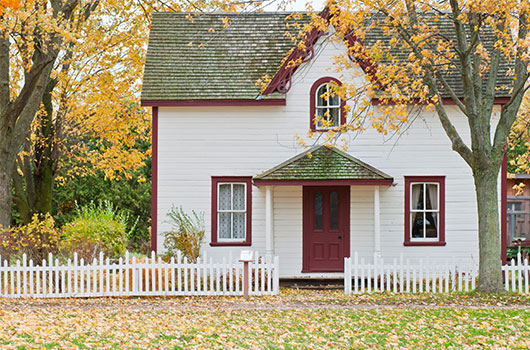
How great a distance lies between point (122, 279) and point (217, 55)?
745cm

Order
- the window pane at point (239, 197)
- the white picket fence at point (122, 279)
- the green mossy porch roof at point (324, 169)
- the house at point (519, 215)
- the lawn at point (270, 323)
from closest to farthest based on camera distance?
1. the lawn at point (270, 323)
2. the white picket fence at point (122, 279)
3. the green mossy porch roof at point (324, 169)
4. the window pane at point (239, 197)
5. the house at point (519, 215)

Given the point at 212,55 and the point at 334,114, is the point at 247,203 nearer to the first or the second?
the point at 334,114

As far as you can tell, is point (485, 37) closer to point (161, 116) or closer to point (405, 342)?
point (161, 116)

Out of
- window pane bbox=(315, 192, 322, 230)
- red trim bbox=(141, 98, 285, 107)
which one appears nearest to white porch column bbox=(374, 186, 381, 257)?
window pane bbox=(315, 192, 322, 230)

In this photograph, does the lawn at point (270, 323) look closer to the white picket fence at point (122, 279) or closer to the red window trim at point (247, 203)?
the white picket fence at point (122, 279)

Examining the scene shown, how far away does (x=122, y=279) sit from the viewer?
16.2 metres

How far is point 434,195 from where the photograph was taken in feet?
62.7

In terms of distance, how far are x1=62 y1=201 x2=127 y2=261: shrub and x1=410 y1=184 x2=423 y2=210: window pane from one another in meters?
8.44

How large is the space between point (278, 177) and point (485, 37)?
7.71 metres

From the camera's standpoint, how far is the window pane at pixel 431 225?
19078 mm

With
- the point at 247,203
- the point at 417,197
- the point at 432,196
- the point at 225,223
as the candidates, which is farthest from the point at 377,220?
the point at 225,223

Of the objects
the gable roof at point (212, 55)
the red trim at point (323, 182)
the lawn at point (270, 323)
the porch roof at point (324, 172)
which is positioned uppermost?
the gable roof at point (212, 55)

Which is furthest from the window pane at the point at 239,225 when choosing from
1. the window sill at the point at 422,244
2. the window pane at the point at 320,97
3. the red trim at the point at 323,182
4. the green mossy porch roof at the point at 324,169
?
the window sill at the point at 422,244

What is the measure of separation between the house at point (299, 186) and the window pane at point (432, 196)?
29mm
